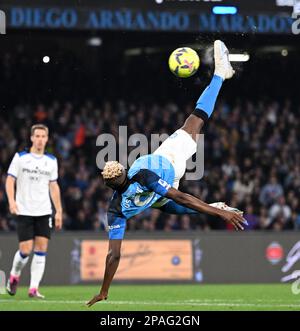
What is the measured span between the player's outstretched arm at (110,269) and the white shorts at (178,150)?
44.1 inches

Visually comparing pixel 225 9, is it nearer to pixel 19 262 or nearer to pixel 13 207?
pixel 13 207

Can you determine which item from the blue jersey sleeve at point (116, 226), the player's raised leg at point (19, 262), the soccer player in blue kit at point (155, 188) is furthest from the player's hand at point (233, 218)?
the player's raised leg at point (19, 262)

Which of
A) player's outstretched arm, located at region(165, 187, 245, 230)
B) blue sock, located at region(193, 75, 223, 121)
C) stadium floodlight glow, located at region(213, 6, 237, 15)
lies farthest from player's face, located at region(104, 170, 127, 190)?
stadium floodlight glow, located at region(213, 6, 237, 15)

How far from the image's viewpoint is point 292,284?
16.6 m

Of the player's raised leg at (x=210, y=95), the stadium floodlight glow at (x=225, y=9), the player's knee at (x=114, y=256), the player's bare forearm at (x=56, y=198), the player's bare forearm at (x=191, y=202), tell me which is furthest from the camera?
the stadium floodlight glow at (x=225, y=9)

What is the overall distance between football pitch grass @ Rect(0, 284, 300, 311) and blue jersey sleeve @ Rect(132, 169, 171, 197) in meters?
1.58

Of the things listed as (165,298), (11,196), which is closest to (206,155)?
(165,298)

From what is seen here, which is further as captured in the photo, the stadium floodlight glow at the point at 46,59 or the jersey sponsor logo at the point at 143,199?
the stadium floodlight glow at the point at 46,59

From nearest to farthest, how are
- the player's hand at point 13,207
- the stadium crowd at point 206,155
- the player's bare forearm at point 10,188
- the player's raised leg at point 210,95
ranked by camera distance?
the player's raised leg at point 210,95, the player's hand at point 13,207, the player's bare forearm at point 10,188, the stadium crowd at point 206,155

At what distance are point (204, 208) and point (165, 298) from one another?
3302mm

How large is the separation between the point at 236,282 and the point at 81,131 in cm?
640

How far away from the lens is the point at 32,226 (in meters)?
13.4

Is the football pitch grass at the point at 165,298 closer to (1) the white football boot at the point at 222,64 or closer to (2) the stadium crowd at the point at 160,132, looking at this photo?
(1) the white football boot at the point at 222,64

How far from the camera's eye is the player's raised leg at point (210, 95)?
39.3ft
